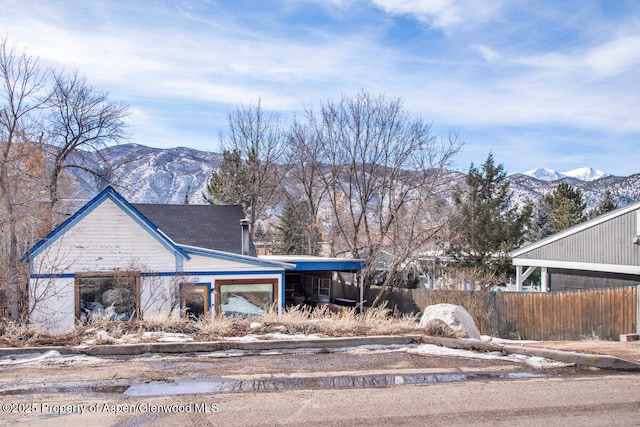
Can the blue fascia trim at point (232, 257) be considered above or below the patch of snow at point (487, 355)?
above

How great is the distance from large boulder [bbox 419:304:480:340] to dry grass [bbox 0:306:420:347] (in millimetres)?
316

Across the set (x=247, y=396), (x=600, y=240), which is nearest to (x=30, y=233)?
(x=247, y=396)

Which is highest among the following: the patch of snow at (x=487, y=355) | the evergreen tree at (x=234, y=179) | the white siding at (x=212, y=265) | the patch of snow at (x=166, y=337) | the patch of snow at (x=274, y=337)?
the evergreen tree at (x=234, y=179)

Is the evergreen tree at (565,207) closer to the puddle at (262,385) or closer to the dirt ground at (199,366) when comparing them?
the dirt ground at (199,366)

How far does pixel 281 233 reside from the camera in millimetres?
51781

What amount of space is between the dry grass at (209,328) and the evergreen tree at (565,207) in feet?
115

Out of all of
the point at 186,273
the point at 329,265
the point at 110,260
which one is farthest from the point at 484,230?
the point at 110,260

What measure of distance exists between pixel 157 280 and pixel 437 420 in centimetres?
1393

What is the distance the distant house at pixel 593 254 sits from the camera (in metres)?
24.0

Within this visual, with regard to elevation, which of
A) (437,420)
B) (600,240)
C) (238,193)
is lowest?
(437,420)

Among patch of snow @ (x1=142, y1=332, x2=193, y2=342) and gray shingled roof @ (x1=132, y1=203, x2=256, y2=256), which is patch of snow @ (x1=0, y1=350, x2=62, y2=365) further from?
gray shingled roof @ (x1=132, y1=203, x2=256, y2=256)

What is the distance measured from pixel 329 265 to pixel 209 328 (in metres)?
13.1

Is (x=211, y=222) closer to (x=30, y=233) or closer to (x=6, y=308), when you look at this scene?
(x=30, y=233)

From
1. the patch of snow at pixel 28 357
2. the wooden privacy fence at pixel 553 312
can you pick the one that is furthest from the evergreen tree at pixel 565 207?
the patch of snow at pixel 28 357
